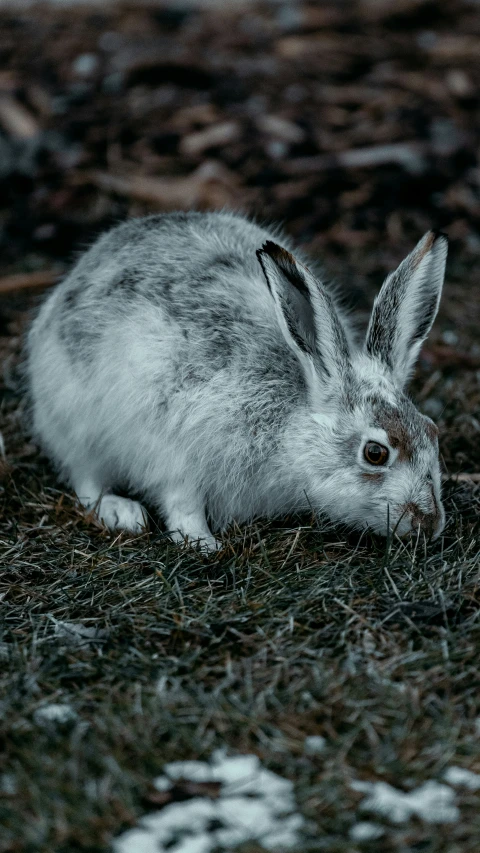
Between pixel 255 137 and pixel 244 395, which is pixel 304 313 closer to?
pixel 244 395

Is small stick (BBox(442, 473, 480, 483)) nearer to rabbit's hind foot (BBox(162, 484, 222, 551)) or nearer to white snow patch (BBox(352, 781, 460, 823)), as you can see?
rabbit's hind foot (BBox(162, 484, 222, 551))

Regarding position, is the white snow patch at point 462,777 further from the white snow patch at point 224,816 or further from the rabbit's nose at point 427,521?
the rabbit's nose at point 427,521

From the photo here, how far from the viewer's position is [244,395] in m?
4.21

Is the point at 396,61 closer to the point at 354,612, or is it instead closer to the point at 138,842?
the point at 354,612

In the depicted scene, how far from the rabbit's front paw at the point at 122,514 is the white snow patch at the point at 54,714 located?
1.34m

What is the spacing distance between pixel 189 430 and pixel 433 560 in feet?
3.92

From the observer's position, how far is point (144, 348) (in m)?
4.29

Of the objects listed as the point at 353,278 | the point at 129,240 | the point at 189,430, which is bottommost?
the point at 353,278

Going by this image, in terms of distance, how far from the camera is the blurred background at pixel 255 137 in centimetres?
749

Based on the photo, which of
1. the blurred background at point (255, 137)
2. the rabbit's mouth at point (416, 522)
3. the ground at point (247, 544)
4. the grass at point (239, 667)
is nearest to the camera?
the grass at point (239, 667)

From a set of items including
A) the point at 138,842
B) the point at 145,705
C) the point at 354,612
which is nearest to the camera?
the point at 138,842

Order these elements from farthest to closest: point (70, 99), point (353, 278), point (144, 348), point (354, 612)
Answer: point (70, 99)
point (353, 278)
point (144, 348)
point (354, 612)

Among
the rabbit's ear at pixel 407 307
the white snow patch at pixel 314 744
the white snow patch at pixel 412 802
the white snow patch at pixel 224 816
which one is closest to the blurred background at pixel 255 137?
the rabbit's ear at pixel 407 307

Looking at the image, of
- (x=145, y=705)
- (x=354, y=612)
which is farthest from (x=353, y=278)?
(x=145, y=705)
